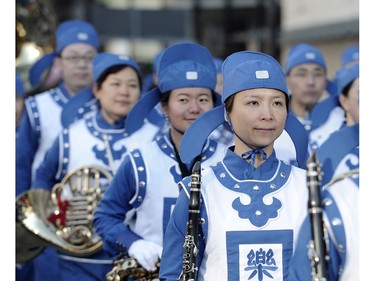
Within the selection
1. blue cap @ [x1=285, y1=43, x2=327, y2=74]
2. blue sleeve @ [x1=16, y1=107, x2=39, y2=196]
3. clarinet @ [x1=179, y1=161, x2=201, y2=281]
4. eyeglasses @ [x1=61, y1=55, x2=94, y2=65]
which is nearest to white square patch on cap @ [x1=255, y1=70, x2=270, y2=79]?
clarinet @ [x1=179, y1=161, x2=201, y2=281]

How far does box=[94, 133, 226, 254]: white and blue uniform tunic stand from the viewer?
430 centimetres

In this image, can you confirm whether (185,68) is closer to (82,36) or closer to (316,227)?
(316,227)

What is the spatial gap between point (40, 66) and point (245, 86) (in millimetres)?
4466

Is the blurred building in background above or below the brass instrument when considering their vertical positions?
above

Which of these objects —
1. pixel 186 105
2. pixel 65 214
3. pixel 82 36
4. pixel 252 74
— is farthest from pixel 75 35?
pixel 252 74

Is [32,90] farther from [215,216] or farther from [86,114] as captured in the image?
[215,216]

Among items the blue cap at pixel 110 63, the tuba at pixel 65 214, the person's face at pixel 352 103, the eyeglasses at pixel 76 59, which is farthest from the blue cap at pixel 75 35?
the person's face at pixel 352 103

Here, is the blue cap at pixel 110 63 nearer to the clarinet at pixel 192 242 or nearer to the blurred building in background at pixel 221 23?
the clarinet at pixel 192 242

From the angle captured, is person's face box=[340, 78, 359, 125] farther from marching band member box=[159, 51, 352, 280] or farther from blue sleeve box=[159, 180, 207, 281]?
blue sleeve box=[159, 180, 207, 281]

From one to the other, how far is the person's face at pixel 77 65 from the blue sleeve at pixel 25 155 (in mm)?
500

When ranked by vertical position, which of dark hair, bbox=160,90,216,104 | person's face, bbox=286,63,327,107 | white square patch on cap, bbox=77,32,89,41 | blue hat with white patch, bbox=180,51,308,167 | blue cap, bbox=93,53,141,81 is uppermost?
white square patch on cap, bbox=77,32,89,41

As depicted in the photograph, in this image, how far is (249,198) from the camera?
3246 millimetres

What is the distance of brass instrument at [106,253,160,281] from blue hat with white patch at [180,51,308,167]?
62 cm
